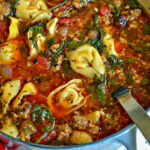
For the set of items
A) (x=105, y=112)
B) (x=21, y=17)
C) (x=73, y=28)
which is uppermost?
(x=21, y=17)

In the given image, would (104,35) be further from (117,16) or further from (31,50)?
(31,50)

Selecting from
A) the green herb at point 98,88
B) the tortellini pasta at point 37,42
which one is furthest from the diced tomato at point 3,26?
the green herb at point 98,88

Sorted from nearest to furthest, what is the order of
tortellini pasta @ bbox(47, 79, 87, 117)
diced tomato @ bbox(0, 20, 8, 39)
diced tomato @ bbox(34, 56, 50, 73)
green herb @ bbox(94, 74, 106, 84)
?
tortellini pasta @ bbox(47, 79, 87, 117)
green herb @ bbox(94, 74, 106, 84)
diced tomato @ bbox(34, 56, 50, 73)
diced tomato @ bbox(0, 20, 8, 39)

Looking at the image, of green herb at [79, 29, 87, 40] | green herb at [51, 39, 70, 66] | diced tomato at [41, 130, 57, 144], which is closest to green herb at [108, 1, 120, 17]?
green herb at [79, 29, 87, 40]

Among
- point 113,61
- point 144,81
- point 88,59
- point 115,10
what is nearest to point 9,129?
point 88,59

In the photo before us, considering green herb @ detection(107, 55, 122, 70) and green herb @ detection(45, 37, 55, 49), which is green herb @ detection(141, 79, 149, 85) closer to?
green herb @ detection(107, 55, 122, 70)

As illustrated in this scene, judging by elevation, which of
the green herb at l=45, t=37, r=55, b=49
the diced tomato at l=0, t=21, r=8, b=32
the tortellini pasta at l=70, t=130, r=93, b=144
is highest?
the diced tomato at l=0, t=21, r=8, b=32

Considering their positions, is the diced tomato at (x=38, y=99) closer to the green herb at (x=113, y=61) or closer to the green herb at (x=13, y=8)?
the green herb at (x=113, y=61)

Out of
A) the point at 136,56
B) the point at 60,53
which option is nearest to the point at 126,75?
the point at 136,56
